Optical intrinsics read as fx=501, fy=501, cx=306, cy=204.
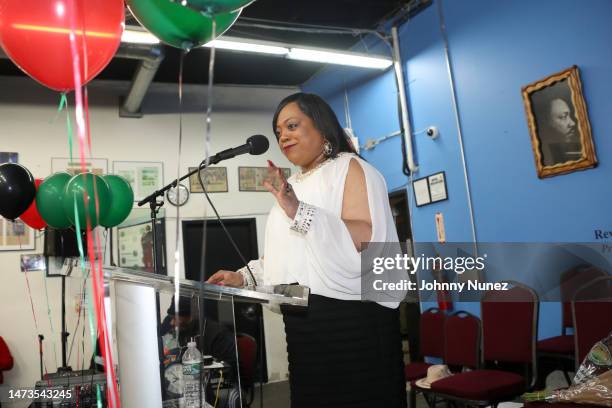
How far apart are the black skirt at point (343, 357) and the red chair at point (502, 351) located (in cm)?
133

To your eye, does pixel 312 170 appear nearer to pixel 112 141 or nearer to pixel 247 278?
pixel 247 278

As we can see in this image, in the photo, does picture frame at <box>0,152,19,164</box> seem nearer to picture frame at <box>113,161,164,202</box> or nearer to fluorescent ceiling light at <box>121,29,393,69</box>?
picture frame at <box>113,161,164,202</box>

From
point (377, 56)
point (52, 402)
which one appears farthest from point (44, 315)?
point (377, 56)

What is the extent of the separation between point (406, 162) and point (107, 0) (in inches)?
146

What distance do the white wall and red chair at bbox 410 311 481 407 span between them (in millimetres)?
3219

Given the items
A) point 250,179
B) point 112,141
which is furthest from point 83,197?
point 250,179

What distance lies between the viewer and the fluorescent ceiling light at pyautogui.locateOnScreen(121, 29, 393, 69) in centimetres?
425

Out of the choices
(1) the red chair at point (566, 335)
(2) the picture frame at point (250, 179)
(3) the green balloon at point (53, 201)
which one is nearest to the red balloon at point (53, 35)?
(3) the green balloon at point (53, 201)

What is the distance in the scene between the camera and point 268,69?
19.6 feet

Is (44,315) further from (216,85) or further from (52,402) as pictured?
(52,402)

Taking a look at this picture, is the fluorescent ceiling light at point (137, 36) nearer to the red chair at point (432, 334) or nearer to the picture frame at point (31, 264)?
the picture frame at point (31, 264)

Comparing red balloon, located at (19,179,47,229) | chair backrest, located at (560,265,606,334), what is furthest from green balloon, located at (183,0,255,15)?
chair backrest, located at (560,265,606,334)

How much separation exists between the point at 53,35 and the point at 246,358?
102cm

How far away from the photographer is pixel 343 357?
123cm
